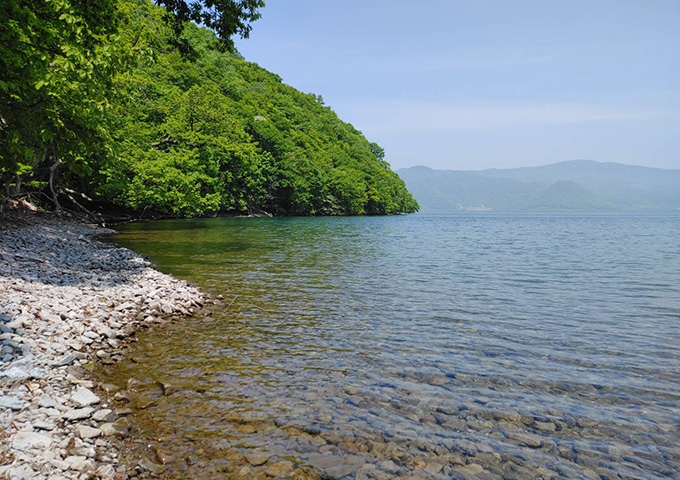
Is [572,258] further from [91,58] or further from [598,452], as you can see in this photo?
[91,58]

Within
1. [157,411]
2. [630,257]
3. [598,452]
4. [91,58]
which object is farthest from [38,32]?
[630,257]

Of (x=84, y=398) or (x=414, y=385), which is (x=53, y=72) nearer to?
(x=84, y=398)

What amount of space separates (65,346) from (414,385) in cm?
668

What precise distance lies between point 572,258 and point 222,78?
267 ft

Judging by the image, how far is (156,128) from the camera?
55.8m

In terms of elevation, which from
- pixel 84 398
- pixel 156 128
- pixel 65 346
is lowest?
pixel 84 398

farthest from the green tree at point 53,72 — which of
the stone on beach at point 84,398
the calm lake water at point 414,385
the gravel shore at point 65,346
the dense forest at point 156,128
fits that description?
the calm lake water at point 414,385

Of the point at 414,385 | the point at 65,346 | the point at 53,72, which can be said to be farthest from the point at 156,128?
the point at 414,385

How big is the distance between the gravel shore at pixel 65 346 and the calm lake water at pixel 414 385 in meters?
0.61

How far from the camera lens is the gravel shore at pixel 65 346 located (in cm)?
488

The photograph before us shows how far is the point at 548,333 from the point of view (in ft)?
35.9

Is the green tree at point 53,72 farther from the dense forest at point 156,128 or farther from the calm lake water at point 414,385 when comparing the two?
the calm lake water at point 414,385

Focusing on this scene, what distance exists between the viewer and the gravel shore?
488cm

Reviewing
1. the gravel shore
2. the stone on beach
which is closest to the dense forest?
the gravel shore
